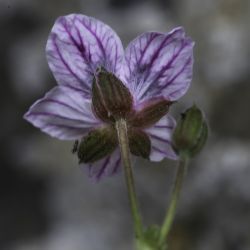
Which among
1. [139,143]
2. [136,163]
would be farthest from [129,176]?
[136,163]

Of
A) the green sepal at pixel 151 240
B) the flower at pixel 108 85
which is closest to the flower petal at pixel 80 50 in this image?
the flower at pixel 108 85

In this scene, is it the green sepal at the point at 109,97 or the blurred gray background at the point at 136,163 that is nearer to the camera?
the green sepal at the point at 109,97

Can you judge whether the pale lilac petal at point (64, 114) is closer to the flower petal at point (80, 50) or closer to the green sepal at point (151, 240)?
the flower petal at point (80, 50)

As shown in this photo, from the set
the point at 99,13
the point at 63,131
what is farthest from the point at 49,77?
the point at 63,131

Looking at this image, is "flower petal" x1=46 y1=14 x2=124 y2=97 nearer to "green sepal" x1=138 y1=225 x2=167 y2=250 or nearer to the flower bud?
the flower bud

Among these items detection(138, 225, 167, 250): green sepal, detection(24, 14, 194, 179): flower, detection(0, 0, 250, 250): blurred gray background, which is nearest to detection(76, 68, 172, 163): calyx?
detection(24, 14, 194, 179): flower

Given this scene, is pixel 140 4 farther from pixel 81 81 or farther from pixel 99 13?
pixel 81 81

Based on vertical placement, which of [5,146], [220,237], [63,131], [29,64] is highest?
[63,131]
